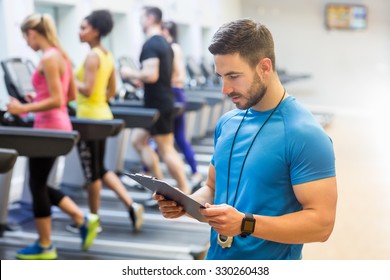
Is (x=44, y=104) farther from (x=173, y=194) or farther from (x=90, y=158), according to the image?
(x=173, y=194)

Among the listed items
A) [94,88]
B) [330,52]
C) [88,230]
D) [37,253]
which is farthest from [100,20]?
[330,52]

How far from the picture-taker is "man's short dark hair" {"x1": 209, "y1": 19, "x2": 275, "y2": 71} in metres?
1.41

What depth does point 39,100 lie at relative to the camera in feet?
10.6

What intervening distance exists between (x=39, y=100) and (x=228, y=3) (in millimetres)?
6913

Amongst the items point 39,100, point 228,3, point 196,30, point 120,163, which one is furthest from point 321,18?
point 39,100

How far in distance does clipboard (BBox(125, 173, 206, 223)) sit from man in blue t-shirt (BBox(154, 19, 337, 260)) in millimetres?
27

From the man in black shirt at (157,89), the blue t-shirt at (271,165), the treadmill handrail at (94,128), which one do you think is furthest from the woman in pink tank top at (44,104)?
the blue t-shirt at (271,165)

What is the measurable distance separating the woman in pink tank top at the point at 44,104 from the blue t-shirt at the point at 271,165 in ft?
5.78

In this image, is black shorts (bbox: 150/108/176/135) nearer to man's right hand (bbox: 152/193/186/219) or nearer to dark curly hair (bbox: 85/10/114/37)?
dark curly hair (bbox: 85/10/114/37)

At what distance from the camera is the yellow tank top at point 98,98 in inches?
145

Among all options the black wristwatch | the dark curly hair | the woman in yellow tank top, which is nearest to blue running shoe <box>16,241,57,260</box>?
the woman in yellow tank top

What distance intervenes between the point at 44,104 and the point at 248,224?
199cm

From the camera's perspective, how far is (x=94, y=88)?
3664 millimetres
